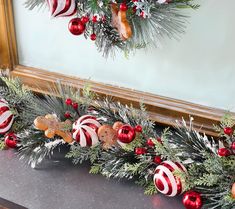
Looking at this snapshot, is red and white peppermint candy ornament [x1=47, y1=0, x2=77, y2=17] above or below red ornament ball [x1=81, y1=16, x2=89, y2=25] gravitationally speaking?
above

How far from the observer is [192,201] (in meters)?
0.62

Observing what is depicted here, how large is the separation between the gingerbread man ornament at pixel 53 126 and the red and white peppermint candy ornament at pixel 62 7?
18 cm

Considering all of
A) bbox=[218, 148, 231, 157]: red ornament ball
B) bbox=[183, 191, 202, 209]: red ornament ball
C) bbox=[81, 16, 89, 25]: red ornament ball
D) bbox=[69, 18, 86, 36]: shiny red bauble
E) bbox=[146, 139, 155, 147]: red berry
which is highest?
Result: bbox=[81, 16, 89, 25]: red ornament ball

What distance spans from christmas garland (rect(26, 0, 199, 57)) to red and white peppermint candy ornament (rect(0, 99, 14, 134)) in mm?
199

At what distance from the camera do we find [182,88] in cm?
77

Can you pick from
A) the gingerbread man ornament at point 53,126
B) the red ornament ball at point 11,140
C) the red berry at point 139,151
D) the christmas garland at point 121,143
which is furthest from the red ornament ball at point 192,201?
the red ornament ball at point 11,140

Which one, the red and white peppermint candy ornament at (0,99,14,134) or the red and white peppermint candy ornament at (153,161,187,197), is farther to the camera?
the red and white peppermint candy ornament at (0,99,14,134)

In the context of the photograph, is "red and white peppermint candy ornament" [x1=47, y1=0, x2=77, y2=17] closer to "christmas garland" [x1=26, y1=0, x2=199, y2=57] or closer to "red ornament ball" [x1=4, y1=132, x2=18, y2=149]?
"christmas garland" [x1=26, y1=0, x2=199, y2=57]

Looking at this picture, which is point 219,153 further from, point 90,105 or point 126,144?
point 90,105

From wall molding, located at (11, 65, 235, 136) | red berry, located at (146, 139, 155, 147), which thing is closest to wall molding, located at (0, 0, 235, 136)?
wall molding, located at (11, 65, 235, 136)

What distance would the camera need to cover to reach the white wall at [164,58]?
2.29 feet

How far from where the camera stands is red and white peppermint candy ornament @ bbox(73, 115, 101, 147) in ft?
2.34

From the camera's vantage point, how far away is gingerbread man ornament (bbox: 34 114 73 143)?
2.38ft

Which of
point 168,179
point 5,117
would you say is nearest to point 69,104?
point 5,117
